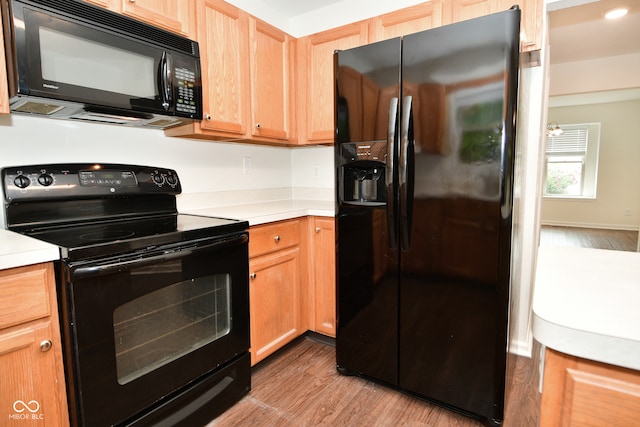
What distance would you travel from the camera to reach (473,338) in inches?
61.1

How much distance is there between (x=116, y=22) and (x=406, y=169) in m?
1.36

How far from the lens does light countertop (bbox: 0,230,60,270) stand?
1.00m

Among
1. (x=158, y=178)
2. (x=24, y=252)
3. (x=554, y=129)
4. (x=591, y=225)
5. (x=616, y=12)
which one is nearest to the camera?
(x=24, y=252)

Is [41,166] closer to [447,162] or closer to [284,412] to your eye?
[284,412]

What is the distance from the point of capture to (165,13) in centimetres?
165

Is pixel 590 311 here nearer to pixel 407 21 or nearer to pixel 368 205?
pixel 368 205

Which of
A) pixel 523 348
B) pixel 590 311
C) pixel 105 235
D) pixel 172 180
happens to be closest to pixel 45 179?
pixel 105 235

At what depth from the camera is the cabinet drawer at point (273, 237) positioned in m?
1.86

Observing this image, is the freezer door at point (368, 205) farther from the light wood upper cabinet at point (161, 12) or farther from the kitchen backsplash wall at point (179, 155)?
the kitchen backsplash wall at point (179, 155)

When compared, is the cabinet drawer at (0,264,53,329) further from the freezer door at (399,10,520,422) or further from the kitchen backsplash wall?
the freezer door at (399,10,520,422)

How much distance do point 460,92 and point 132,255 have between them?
4.68ft

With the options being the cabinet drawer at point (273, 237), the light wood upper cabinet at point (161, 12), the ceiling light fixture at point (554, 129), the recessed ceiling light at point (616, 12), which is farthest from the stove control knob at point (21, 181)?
the ceiling light fixture at point (554, 129)

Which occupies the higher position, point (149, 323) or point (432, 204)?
point (432, 204)

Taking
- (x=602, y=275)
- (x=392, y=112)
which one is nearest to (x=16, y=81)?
(x=392, y=112)
